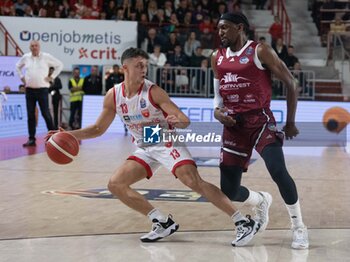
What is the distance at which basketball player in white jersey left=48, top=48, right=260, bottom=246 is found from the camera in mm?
5617

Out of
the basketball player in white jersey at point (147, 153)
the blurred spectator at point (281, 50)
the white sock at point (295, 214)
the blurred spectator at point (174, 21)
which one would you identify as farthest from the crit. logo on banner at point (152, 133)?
the blurred spectator at point (174, 21)

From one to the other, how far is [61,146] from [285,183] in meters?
1.78

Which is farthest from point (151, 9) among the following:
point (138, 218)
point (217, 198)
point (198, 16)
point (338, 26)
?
point (217, 198)

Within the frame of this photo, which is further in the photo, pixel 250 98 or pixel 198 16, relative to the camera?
pixel 198 16

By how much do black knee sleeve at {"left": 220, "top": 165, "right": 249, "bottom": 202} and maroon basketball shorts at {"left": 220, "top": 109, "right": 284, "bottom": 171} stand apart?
0.04 metres

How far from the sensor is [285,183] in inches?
214

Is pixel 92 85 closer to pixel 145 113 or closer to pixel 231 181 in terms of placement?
pixel 145 113

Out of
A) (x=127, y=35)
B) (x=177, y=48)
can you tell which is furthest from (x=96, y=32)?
(x=177, y=48)

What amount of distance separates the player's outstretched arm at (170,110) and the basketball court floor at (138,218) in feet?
3.14

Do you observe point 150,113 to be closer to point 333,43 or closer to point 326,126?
point 326,126

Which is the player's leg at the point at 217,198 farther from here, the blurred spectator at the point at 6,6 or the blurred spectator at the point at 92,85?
the blurred spectator at the point at 6,6

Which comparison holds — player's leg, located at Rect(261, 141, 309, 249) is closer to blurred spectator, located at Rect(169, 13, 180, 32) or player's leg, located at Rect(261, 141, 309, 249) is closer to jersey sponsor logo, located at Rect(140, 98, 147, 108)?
jersey sponsor logo, located at Rect(140, 98, 147, 108)

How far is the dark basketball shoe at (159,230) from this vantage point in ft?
18.6

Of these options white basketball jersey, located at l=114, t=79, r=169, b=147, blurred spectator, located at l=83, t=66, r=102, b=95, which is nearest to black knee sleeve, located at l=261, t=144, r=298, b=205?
white basketball jersey, located at l=114, t=79, r=169, b=147
